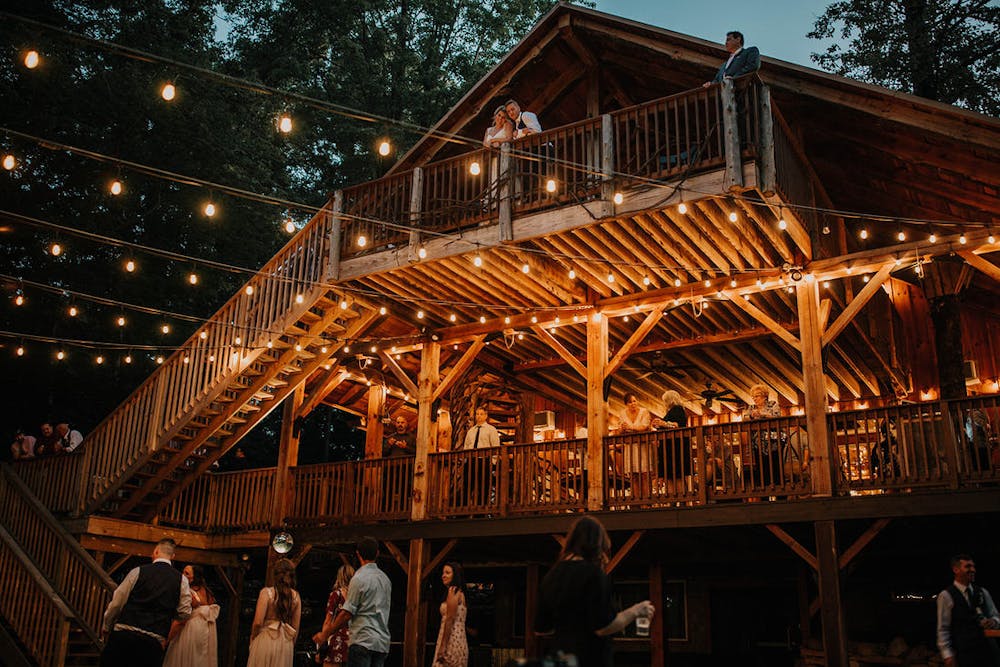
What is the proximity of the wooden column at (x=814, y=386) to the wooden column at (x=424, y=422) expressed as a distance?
5.99 meters

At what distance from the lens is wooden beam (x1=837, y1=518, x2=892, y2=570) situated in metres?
11.0

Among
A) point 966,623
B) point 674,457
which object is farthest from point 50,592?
point 966,623

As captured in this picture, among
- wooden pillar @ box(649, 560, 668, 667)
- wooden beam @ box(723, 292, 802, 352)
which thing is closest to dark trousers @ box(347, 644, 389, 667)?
wooden pillar @ box(649, 560, 668, 667)

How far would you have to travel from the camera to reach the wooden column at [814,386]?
37.6 ft

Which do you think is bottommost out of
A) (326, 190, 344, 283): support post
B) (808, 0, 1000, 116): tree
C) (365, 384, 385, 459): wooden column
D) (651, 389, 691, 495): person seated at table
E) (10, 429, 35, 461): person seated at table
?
(651, 389, 691, 495): person seated at table

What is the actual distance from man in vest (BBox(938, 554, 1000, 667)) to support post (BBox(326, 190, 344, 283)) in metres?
8.96

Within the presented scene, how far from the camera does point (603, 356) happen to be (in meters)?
13.9

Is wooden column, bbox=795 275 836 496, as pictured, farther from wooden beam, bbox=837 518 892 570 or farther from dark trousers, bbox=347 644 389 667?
dark trousers, bbox=347 644 389 667

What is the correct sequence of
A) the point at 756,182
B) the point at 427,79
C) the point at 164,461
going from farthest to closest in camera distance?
the point at 427,79
the point at 164,461
the point at 756,182

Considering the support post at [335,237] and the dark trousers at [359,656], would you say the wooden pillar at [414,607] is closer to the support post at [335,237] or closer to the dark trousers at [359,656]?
the support post at [335,237]

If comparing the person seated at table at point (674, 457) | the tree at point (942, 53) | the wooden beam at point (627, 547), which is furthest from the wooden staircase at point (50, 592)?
the tree at point (942, 53)

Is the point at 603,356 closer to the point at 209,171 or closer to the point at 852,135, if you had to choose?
the point at 852,135

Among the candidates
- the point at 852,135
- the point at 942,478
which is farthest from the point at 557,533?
the point at 852,135

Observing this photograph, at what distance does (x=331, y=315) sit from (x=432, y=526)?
3616 millimetres
